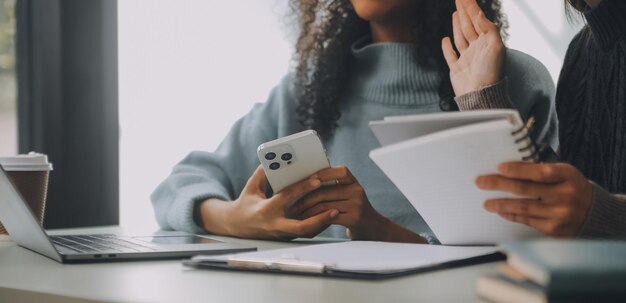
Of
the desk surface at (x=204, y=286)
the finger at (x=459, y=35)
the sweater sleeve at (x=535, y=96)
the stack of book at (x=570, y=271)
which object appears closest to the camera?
the stack of book at (x=570, y=271)

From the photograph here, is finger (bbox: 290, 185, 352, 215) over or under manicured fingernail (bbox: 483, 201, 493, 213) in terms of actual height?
under

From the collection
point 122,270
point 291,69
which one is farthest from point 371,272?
point 291,69

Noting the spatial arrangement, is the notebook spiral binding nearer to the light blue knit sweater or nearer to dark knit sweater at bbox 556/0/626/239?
dark knit sweater at bbox 556/0/626/239

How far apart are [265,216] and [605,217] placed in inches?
20.2

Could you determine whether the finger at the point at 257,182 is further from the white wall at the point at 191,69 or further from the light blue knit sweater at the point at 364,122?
the white wall at the point at 191,69

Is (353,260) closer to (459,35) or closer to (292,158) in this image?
(292,158)

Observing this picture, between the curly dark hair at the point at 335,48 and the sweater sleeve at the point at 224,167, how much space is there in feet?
0.22

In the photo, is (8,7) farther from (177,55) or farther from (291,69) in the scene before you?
(291,69)

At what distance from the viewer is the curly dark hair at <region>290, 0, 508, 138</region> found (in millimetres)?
1621

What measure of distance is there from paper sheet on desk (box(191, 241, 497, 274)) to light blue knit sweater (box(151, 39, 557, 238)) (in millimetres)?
614

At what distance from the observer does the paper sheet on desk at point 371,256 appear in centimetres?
72

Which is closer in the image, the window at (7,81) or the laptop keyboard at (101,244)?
the laptop keyboard at (101,244)

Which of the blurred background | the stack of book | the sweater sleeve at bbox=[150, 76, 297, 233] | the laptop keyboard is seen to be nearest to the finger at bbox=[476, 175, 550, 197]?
the stack of book

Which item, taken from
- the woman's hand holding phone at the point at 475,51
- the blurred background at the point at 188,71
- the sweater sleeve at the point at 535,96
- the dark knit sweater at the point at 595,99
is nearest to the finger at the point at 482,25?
the woman's hand holding phone at the point at 475,51
